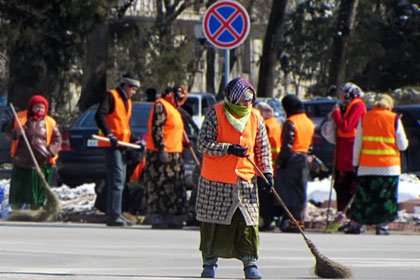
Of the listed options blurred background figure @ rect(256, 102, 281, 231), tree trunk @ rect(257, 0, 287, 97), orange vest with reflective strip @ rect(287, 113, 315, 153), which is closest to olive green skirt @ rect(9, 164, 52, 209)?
blurred background figure @ rect(256, 102, 281, 231)

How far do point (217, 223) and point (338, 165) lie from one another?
6.91 m

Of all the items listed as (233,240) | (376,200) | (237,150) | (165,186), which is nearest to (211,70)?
(165,186)

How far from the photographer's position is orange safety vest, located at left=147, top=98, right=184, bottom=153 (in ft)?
54.1

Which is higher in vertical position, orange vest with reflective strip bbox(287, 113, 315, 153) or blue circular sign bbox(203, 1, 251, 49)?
blue circular sign bbox(203, 1, 251, 49)

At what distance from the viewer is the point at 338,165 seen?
1742 centimetres

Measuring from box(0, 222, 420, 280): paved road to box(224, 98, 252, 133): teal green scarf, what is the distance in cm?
126

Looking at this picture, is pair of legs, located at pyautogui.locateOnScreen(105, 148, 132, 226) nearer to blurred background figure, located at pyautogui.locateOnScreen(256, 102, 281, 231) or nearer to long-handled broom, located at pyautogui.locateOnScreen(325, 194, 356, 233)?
blurred background figure, located at pyautogui.locateOnScreen(256, 102, 281, 231)

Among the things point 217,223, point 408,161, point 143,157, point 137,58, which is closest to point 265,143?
point 217,223

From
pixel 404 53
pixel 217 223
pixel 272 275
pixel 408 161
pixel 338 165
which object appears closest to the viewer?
pixel 217 223

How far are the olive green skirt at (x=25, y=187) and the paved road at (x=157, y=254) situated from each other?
976mm

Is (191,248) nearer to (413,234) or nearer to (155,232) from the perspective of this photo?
(155,232)

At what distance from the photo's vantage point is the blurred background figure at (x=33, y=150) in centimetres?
1817

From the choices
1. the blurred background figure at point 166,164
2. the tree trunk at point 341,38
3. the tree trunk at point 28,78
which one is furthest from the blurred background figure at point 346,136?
the tree trunk at point 341,38

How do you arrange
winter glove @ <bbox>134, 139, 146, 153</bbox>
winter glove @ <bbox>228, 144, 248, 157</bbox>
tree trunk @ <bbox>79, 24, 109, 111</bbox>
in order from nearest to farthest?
winter glove @ <bbox>228, 144, 248, 157</bbox> → winter glove @ <bbox>134, 139, 146, 153</bbox> → tree trunk @ <bbox>79, 24, 109, 111</bbox>
